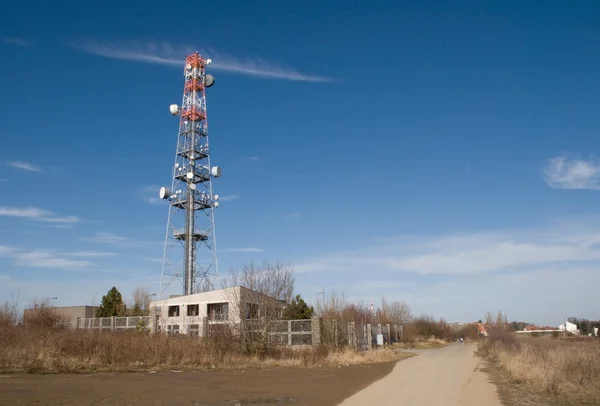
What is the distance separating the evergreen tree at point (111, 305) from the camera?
55.3 m

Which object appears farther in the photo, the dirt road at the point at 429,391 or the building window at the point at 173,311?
the building window at the point at 173,311

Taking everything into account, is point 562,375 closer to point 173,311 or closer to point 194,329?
point 194,329

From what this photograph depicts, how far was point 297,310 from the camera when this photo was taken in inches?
1431

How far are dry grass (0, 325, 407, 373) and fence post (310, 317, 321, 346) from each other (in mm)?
1947

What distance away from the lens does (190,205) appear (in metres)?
54.7

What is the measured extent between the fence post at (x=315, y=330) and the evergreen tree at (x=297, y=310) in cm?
195

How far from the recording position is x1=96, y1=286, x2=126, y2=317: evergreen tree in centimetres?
5528

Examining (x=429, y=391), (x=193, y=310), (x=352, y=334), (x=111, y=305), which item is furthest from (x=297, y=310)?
(x=111, y=305)

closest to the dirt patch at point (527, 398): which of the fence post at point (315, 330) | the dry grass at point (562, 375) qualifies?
the dry grass at point (562, 375)

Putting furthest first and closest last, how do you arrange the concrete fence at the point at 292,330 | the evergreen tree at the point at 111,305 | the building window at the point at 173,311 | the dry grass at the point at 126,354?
the evergreen tree at the point at 111,305, the building window at the point at 173,311, the concrete fence at the point at 292,330, the dry grass at the point at 126,354

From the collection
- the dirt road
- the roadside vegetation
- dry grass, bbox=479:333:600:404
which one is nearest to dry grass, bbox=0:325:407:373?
the roadside vegetation

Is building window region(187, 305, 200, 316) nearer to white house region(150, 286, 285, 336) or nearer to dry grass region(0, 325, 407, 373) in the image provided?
white house region(150, 286, 285, 336)

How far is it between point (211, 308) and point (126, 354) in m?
23.5

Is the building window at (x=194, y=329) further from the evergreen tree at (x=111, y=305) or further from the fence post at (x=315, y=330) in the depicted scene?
the evergreen tree at (x=111, y=305)
